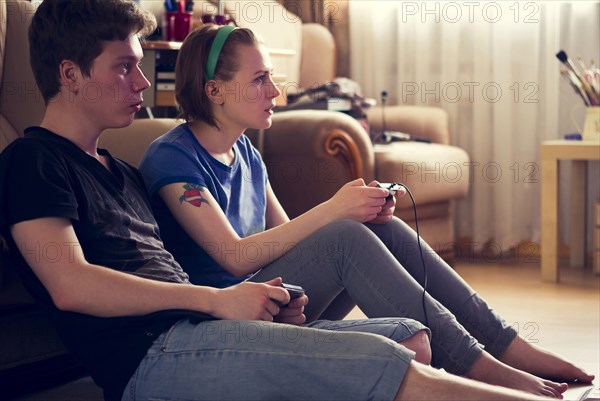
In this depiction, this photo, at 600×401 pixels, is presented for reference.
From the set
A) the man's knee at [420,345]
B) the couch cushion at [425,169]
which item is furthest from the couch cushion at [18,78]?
the couch cushion at [425,169]

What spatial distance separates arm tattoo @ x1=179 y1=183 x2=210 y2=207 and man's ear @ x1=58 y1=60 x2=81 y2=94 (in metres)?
0.29

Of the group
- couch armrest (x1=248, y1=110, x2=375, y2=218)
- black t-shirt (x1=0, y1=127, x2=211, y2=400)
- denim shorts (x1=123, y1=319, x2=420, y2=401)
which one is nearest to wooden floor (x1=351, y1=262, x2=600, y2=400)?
couch armrest (x1=248, y1=110, x2=375, y2=218)

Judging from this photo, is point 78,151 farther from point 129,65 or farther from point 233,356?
point 233,356

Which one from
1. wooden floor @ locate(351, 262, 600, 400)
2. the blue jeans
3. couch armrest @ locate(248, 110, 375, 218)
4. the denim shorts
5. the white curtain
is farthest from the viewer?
the white curtain

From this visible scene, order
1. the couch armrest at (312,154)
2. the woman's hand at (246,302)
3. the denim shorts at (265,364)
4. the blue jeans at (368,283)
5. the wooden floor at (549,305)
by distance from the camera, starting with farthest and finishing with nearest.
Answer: the couch armrest at (312,154), the wooden floor at (549,305), the blue jeans at (368,283), the woman's hand at (246,302), the denim shorts at (265,364)

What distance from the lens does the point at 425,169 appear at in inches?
127

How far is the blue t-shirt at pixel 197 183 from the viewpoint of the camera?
168 cm

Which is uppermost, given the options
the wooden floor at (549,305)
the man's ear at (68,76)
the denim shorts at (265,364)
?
the man's ear at (68,76)

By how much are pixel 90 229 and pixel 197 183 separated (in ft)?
1.00

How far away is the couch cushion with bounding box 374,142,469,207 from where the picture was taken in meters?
3.13

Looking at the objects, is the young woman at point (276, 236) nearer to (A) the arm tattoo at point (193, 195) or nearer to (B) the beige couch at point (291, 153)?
(A) the arm tattoo at point (193, 195)

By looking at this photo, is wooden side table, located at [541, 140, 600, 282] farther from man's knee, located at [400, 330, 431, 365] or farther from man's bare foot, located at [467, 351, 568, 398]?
man's knee, located at [400, 330, 431, 365]

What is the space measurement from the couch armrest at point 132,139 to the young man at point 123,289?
471 millimetres

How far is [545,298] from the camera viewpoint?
9.76 ft
